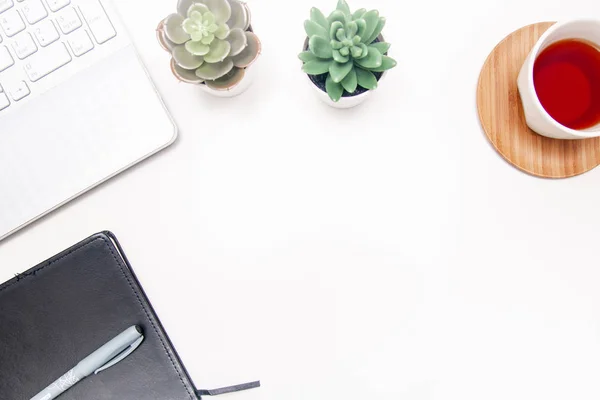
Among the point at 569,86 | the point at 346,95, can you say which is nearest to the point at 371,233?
the point at 346,95

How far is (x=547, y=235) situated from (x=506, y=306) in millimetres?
90

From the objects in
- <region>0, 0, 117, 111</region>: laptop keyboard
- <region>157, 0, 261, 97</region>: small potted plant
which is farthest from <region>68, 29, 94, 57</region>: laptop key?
<region>157, 0, 261, 97</region>: small potted plant

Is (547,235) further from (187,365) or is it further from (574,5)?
(187,365)

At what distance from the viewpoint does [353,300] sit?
1.80ft

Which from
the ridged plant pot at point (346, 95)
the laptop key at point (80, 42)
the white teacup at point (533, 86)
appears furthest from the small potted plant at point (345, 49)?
the laptop key at point (80, 42)

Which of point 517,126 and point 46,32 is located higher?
point 46,32

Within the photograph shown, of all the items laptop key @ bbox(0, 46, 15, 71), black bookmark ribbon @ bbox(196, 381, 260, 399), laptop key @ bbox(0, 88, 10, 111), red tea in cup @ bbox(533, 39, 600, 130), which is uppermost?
laptop key @ bbox(0, 46, 15, 71)

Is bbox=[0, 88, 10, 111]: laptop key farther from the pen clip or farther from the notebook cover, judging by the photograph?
the pen clip

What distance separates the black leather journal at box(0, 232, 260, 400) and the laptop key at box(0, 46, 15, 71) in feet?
0.67

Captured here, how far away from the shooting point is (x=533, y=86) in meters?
0.47

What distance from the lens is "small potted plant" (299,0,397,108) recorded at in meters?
0.44

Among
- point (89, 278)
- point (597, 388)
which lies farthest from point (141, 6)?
point (597, 388)

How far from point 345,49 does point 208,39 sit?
0.13m

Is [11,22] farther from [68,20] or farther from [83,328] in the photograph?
[83,328]
